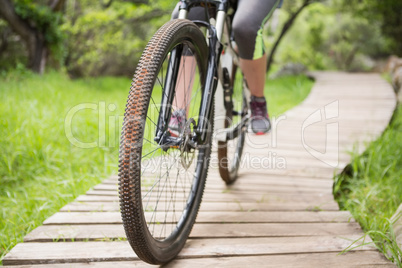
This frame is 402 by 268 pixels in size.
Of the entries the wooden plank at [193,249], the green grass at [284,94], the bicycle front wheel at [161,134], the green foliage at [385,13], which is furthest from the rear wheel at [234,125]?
the green foliage at [385,13]

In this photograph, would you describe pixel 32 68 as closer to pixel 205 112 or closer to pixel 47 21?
pixel 47 21

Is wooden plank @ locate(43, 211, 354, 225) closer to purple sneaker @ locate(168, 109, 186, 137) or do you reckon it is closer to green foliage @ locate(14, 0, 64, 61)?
purple sneaker @ locate(168, 109, 186, 137)

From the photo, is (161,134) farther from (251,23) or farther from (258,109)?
(258,109)

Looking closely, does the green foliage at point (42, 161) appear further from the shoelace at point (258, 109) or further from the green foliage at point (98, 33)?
the green foliage at point (98, 33)

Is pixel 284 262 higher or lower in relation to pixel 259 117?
lower

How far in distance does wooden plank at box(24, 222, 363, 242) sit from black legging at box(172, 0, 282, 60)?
2.66 ft

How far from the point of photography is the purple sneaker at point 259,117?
213 cm

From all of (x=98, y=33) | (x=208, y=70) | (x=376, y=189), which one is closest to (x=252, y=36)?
(x=208, y=70)

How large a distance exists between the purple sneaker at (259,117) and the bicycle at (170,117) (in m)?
0.07

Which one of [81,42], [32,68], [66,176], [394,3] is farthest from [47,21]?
[394,3]

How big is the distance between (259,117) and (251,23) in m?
0.68

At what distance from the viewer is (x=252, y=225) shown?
1715 millimetres

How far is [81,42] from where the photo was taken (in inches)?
326

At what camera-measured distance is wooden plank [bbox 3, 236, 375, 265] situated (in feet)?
4.45
